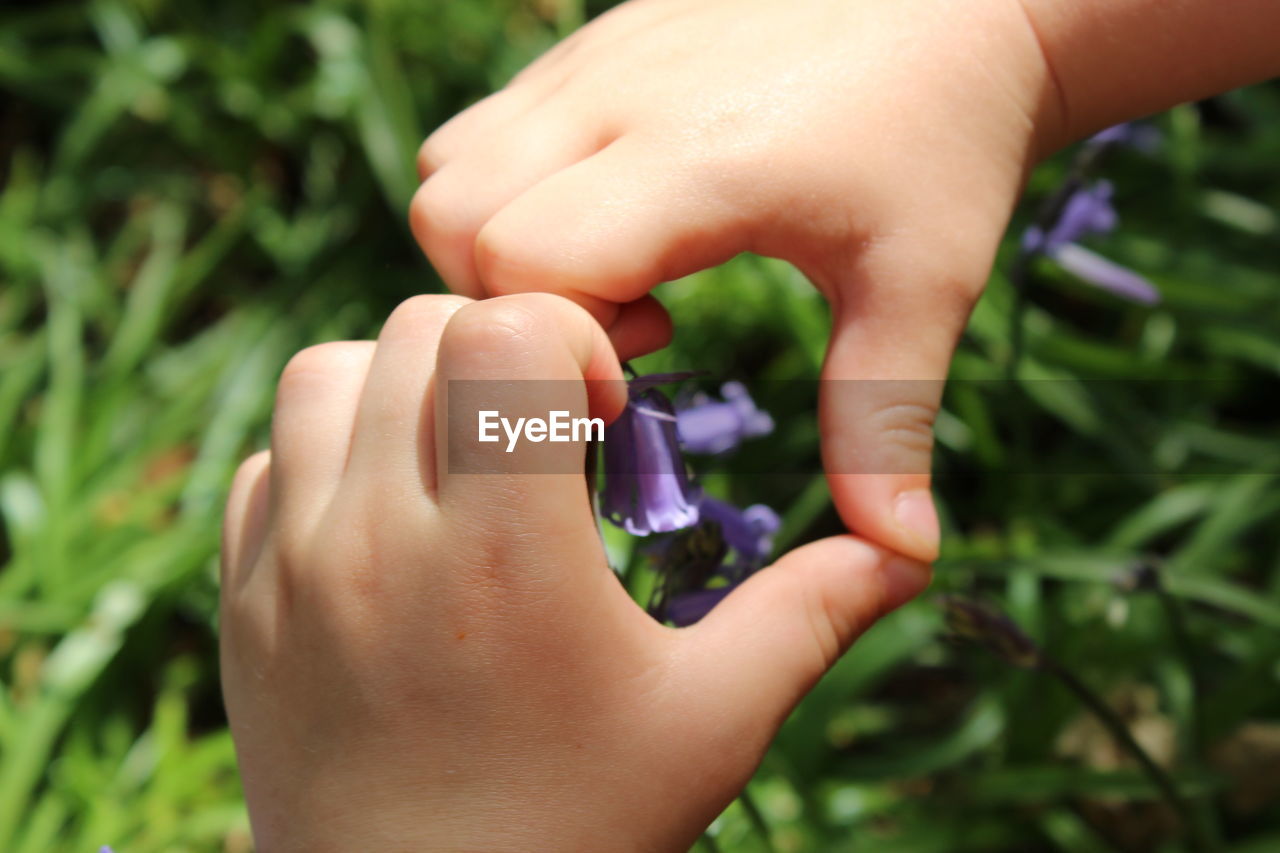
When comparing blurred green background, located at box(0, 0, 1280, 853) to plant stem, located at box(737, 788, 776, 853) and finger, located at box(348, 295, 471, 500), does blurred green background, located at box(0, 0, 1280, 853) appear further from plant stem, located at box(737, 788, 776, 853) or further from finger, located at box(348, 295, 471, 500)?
finger, located at box(348, 295, 471, 500)

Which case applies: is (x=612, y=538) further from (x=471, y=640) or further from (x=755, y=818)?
(x=471, y=640)

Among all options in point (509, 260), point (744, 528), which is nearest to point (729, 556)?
point (744, 528)

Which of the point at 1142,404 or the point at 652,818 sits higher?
the point at 652,818

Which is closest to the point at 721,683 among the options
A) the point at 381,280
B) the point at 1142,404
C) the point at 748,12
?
the point at 748,12

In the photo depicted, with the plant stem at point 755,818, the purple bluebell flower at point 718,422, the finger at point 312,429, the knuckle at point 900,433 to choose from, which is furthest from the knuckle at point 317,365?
the plant stem at point 755,818

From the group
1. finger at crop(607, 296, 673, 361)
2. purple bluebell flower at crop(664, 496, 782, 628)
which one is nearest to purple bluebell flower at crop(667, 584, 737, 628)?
purple bluebell flower at crop(664, 496, 782, 628)

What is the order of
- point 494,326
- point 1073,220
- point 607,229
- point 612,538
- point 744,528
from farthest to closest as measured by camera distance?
point 612,538
point 1073,220
point 744,528
point 607,229
point 494,326

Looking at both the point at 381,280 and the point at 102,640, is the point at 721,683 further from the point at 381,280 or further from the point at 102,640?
the point at 381,280
